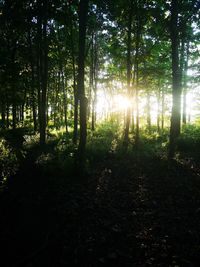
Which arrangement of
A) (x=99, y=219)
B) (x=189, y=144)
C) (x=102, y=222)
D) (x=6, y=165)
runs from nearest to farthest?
(x=102, y=222)
(x=99, y=219)
(x=6, y=165)
(x=189, y=144)

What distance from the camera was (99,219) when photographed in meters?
6.98

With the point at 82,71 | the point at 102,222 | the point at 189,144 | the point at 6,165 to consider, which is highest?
the point at 82,71

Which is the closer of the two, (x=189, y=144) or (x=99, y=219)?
(x=99, y=219)

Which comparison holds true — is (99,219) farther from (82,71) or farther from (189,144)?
(189,144)

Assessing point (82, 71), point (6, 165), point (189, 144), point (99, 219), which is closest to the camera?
point (99, 219)

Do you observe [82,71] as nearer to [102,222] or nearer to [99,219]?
[99,219]

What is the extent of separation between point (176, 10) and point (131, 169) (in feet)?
31.0

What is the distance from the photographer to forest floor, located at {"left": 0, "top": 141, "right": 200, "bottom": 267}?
5.24m

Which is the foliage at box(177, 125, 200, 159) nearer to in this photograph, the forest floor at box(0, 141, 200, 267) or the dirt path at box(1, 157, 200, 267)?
the forest floor at box(0, 141, 200, 267)

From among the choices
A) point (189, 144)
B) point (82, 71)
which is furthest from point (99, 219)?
point (189, 144)

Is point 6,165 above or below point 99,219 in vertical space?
above

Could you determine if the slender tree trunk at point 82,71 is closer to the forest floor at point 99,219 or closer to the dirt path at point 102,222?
the forest floor at point 99,219

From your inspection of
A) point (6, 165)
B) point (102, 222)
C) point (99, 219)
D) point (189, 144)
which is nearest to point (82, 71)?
point (6, 165)

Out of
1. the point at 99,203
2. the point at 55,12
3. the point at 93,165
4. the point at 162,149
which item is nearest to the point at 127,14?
the point at 55,12
